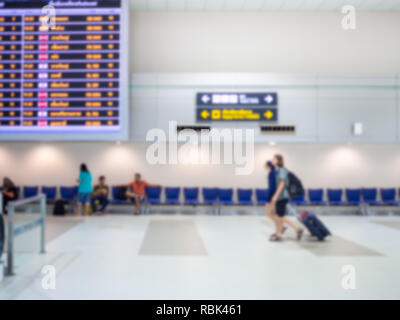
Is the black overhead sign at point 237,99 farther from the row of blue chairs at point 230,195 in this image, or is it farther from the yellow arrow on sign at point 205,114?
the row of blue chairs at point 230,195

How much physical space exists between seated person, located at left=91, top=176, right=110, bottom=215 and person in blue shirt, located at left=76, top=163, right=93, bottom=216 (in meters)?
0.26

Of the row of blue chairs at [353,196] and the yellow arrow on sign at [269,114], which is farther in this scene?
the row of blue chairs at [353,196]

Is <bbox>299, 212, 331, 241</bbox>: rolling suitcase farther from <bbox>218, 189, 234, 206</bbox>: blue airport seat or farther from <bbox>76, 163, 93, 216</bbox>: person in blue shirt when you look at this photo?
<bbox>76, 163, 93, 216</bbox>: person in blue shirt

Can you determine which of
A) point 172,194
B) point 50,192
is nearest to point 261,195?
point 172,194

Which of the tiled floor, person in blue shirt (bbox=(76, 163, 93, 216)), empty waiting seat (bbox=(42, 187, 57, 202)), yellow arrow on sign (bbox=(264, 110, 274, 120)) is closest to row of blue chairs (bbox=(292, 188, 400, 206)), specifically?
the tiled floor

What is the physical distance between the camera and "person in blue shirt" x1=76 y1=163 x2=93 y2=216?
10055 mm

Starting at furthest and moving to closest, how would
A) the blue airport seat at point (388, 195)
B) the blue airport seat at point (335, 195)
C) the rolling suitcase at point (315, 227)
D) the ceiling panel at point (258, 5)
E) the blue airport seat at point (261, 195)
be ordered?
the blue airport seat at point (388, 195)
the blue airport seat at point (335, 195)
the blue airport seat at point (261, 195)
the ceiling panel at point (258, 5)
the rolling suitcase at point (315, 227)

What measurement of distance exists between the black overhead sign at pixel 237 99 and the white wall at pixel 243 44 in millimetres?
1193

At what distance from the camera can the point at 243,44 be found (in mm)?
11148

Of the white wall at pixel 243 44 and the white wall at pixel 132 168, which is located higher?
the white wall at pixel 243 44

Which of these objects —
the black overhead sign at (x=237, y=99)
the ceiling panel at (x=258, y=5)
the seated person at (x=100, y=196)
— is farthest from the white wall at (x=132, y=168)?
the ceiling panel at (x=258, y=5)

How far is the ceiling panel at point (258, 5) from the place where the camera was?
10617 mm

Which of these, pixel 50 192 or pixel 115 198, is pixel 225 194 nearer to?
pixel 115 198
